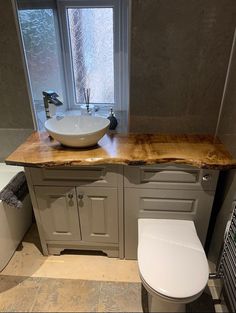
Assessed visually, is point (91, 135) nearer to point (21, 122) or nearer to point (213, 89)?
point (21, 122)

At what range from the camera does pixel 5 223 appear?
5.18 ft

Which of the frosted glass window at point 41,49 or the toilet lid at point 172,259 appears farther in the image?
the frosted glass window at point 41,49

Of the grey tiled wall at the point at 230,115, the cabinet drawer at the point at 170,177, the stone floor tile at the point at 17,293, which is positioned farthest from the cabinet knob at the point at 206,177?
the stone floor tile at the point at 17,293

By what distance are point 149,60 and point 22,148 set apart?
1.01 m

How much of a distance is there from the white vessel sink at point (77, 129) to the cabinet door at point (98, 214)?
310 mm

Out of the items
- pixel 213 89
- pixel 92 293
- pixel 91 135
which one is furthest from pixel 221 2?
pixel 92 293

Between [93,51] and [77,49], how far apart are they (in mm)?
134

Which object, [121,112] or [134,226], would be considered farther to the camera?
[121,112]

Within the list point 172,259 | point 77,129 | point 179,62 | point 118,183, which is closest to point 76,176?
point 118,183

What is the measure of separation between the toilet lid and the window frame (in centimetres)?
104

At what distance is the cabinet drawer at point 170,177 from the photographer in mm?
1351

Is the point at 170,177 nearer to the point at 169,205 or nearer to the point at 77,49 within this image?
the point at 169,205

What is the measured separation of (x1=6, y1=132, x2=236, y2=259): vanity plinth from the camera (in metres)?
1.33

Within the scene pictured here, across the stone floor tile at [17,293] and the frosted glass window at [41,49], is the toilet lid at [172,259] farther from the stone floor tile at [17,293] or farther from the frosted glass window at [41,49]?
the frosted glass window at [41,49]
